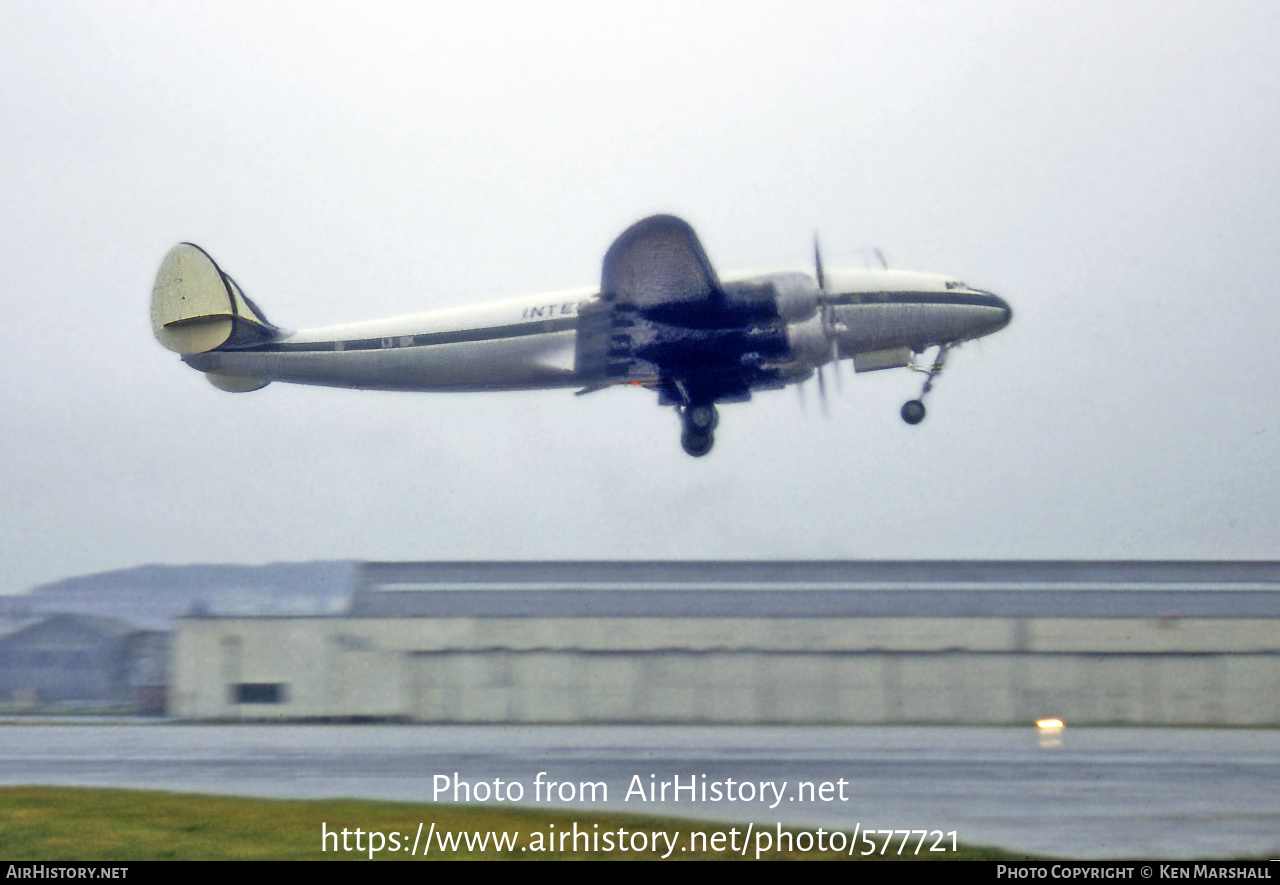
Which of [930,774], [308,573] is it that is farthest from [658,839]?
[308,573]

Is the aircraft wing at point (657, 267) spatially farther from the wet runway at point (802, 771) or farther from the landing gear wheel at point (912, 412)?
the wet runway at point (802, 771)

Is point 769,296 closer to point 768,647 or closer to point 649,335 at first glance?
point 649,335

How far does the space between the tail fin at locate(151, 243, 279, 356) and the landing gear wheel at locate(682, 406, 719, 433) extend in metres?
10.3

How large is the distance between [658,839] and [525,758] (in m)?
9.55

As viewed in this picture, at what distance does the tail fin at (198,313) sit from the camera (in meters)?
30.6

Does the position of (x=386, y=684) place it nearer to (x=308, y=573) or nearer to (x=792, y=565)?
(x=308, y=573)

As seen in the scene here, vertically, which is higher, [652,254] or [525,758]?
[652,254]

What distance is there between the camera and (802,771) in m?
28.0

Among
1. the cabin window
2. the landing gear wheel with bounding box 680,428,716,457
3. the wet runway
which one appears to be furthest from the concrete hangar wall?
the landing gear wheel with bounding box 680,428,716,457

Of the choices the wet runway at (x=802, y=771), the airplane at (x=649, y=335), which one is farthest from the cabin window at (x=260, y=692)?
the airplane at (x=649, y=335)

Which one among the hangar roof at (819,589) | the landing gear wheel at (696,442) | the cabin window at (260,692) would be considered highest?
the landing gear wheel at (696,442)

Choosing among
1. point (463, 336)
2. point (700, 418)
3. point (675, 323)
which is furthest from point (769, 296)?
point (463, 336)

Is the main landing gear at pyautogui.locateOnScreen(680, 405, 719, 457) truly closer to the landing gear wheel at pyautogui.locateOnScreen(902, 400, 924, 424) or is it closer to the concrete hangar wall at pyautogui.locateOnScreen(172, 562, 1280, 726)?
the landing gear wheel at pyautogui.locateOnScreen(902, 400, 924, 424)

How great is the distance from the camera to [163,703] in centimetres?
4672
